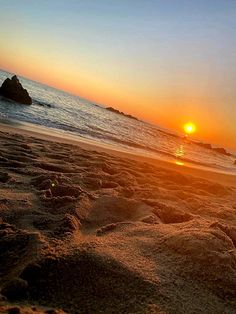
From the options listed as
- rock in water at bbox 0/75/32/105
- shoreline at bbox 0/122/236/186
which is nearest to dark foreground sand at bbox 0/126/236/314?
shoreline at bbox 0/122/236/186

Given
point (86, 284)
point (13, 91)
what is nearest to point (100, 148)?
point (86, 284)

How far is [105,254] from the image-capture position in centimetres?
308

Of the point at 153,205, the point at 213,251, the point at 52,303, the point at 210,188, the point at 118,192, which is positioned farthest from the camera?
the point at 210,188

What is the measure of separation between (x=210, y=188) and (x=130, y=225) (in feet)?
16.9

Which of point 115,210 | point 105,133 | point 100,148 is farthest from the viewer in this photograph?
point 105,133

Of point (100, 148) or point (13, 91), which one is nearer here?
point (100, 148)

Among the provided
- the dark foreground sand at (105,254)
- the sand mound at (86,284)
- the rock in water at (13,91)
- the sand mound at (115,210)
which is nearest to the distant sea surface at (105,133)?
the rock in water at (13,91)

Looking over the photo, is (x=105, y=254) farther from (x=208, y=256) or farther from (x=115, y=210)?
(x=115, y=210)

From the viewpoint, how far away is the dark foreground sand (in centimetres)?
250

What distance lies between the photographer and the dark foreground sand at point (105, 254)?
8.21ft

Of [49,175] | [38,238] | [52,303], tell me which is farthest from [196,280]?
[49,175]

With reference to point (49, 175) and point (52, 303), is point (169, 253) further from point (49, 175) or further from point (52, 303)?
point (49, 175)

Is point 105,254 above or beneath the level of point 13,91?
beneath

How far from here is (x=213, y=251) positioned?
3.22m
